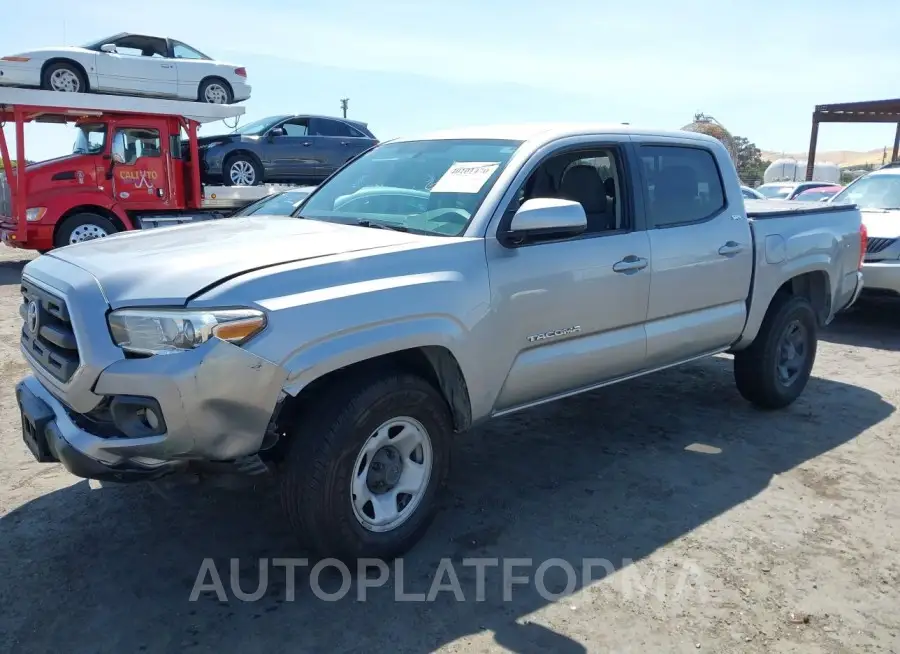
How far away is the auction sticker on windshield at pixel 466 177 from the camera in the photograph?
3.63 metres

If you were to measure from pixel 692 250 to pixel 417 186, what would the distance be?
169 centimetres

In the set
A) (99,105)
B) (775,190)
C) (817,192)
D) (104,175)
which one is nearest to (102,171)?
(104,175)

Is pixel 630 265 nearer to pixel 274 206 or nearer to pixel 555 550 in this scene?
pixel 555 550

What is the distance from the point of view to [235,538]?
3512 mm

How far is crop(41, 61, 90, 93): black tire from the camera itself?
444 inches

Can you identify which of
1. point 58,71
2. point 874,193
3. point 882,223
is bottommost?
point 882,223

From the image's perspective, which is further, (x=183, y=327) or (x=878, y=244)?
(x=878, y=244)

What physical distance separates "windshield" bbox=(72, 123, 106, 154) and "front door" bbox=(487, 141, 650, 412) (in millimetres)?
10053

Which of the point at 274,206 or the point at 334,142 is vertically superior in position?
the point at 334,142

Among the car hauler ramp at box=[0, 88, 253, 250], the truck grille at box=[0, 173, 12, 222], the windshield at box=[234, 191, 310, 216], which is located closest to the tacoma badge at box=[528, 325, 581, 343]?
the windshield at box=[234, 191, 310, 216]

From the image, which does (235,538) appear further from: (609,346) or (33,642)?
(609,346)

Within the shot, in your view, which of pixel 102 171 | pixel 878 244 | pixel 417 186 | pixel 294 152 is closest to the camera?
pixel 417 186

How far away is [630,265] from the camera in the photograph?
4.02 metres

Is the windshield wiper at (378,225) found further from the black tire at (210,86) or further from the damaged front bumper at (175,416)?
the black tire at (210,86)
